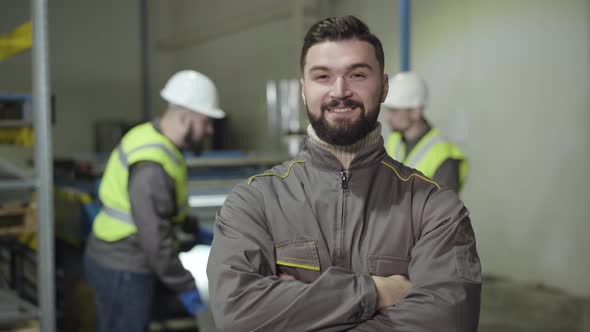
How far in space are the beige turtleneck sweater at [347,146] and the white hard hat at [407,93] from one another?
1.61 m

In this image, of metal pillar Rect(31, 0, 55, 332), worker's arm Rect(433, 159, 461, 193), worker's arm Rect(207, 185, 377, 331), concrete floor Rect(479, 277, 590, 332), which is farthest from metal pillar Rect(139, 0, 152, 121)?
worker's arm Rect(207, 185, 377, 331)

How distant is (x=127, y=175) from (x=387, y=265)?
1839 millimetres

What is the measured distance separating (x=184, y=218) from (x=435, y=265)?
1.99 m

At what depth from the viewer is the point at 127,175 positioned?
297 centimetres

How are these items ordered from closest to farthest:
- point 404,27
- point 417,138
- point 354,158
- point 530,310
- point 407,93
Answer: point 354,158 → point 417,138 → point 407,93 → point 404,27 → point 530,310

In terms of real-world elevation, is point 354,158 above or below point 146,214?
above

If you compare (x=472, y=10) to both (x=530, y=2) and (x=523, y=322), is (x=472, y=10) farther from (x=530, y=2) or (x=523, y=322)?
(x=523, y=322)

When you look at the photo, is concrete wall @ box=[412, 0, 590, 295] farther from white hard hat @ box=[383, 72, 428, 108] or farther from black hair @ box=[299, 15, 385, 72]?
black hair @ box=[299, 15, 385, 72]

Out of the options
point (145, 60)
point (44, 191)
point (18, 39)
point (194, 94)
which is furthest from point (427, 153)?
point (145, 60)

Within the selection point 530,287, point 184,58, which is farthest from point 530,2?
point 184,58

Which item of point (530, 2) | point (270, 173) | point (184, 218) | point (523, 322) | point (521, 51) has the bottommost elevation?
point (523, 322)

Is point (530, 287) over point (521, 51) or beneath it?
beneath

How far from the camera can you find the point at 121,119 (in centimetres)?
1030

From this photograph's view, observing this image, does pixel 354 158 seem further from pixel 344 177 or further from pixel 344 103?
pixel 344 103
